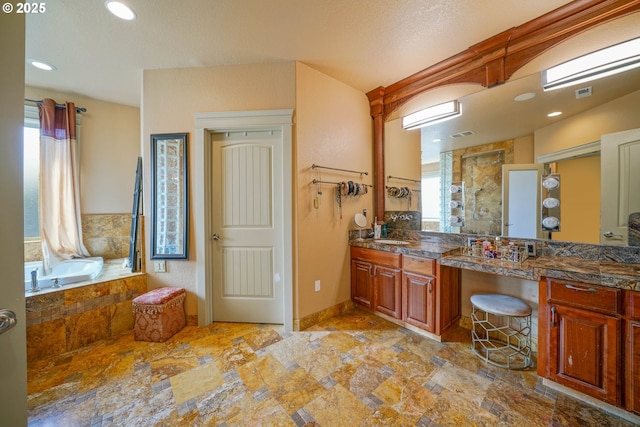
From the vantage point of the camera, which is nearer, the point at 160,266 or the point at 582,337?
the point at 582,337

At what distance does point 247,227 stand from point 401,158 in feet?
6.79

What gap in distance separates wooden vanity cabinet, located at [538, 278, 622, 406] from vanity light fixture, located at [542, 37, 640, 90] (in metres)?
1.54

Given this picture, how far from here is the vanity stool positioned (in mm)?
1763

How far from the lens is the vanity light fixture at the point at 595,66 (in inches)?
61.5

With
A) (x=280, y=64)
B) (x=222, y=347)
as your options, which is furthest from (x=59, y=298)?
(x=280, y=64)

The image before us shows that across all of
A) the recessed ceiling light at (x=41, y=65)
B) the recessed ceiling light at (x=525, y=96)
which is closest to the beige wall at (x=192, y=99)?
the recessed ceiling light at (x=41, y=65)

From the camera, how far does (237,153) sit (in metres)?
2.43

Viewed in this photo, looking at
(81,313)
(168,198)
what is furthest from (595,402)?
(81,313)

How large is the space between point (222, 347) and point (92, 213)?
2.64 meters

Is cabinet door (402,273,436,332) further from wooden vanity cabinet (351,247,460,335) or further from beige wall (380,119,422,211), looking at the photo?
beige wall (380,119,422,211)

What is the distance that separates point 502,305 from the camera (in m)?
1.81

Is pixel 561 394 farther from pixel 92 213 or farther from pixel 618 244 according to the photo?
pixel 92 213

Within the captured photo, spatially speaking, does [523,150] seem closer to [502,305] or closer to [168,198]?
[502,305]

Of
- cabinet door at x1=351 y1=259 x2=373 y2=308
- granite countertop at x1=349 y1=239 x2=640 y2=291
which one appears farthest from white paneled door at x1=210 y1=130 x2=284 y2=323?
granite countertop at x1=349 y1=239 x2=640 y2=291
